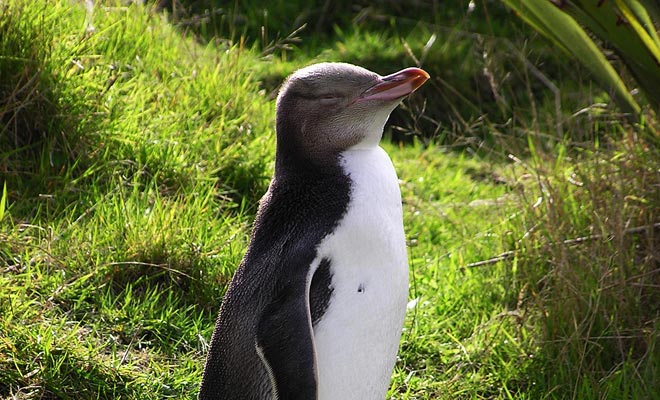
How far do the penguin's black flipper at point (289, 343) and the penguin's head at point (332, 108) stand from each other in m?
0.35

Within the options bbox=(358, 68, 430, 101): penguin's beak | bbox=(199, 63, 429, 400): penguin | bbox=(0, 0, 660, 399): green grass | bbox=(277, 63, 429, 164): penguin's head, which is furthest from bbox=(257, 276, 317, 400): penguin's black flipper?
bbox=(0, 0, 660, 399): green grass

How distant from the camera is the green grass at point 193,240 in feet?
10.0

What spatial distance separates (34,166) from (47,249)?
1.76 feet

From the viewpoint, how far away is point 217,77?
4195mm

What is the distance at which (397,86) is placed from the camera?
2447mm

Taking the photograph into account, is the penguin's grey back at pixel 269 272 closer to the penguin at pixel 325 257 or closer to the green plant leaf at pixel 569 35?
the penguin at pixel 325 257

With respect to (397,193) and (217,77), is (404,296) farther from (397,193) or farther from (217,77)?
(217,77)

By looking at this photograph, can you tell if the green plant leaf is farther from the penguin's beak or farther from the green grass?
the penguin's beak

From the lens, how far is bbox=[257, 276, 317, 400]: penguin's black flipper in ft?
7.51

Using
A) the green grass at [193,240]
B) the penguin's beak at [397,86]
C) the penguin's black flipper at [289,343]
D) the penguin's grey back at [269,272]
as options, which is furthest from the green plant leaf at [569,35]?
the penguin's black flipper at [289,343]

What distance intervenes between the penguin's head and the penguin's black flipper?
347 mm

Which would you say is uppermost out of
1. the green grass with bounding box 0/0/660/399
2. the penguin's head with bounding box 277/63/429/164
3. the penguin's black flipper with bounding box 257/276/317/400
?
the penguin's head with bounding box 277/63/429/164

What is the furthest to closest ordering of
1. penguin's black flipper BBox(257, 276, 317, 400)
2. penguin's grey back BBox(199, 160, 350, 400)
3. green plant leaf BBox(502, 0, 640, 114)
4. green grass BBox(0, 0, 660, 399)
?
green plant leaf BBox(502, 0, 640, 114), green grass BBox(0, 0, 660, 399), penguin's grey back BBox(199, 160, 350, 400), penguin's black flipper BBox(257, 276, 317, 400)

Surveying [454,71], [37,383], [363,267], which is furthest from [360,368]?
[454,71]
